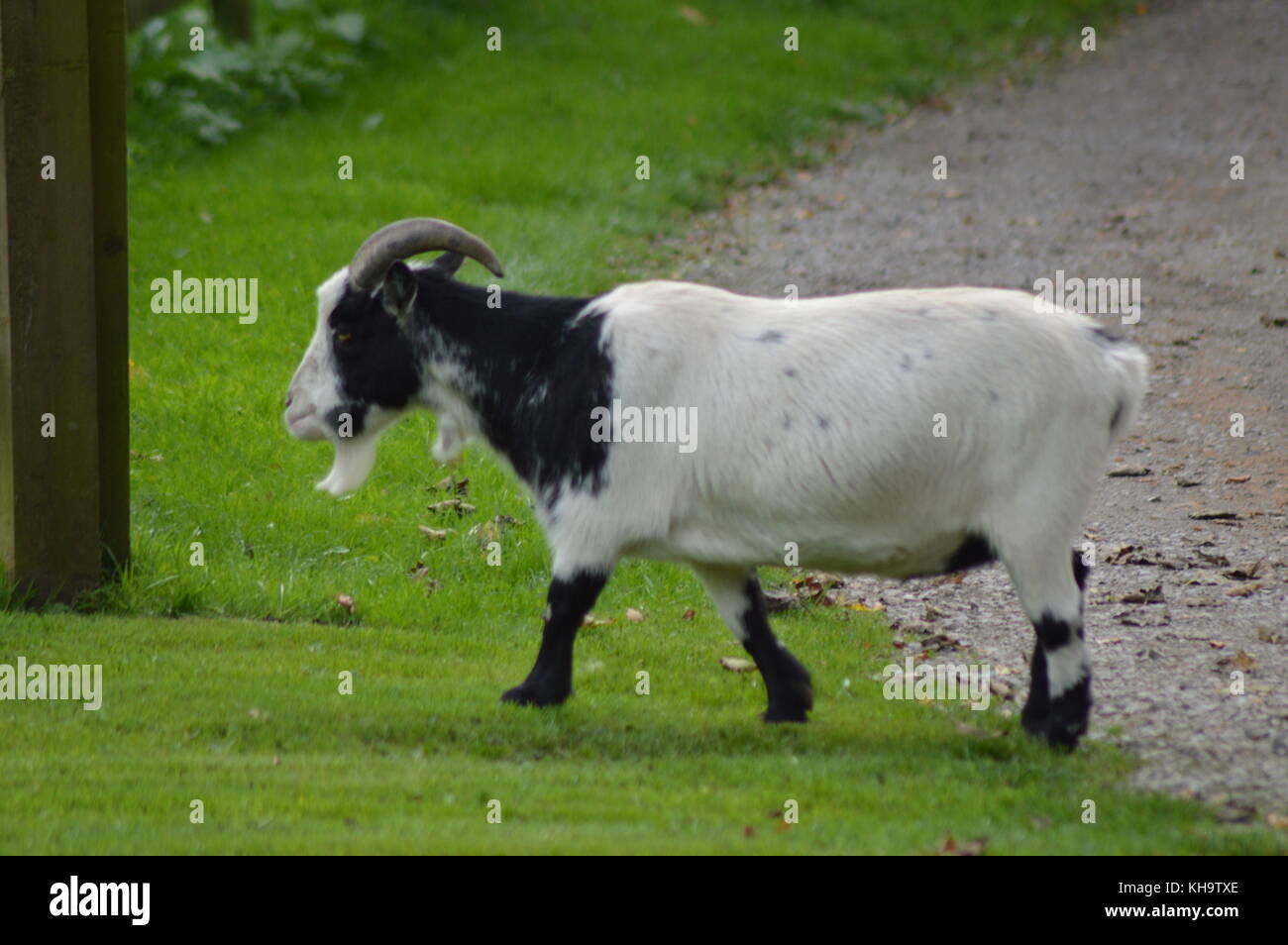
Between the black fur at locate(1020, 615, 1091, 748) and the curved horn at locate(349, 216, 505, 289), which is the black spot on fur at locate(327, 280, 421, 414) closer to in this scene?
the curved horn at locate(349, 216, 505, 289)

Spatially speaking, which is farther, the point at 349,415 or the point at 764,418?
the point at 349,415

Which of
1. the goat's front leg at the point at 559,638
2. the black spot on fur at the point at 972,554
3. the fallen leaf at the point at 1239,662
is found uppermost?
the black spot on fur at the point at 972,554

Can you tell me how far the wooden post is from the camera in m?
7.43

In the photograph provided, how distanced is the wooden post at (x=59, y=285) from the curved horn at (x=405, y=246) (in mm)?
1823

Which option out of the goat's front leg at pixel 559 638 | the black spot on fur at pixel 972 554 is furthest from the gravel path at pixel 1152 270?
the goat's front leg at pixel 559 638

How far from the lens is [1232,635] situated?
7445mm

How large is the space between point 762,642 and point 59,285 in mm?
3582

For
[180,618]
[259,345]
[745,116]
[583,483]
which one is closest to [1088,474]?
[583,483]

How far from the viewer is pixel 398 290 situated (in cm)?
648

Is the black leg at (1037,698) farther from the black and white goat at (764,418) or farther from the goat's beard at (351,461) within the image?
the goat's beard at (351,461)

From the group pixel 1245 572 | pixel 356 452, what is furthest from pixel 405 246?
pixel 1245 572

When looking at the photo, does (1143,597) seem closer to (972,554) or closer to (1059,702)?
(1059,702)

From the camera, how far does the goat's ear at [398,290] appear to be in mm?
6453
